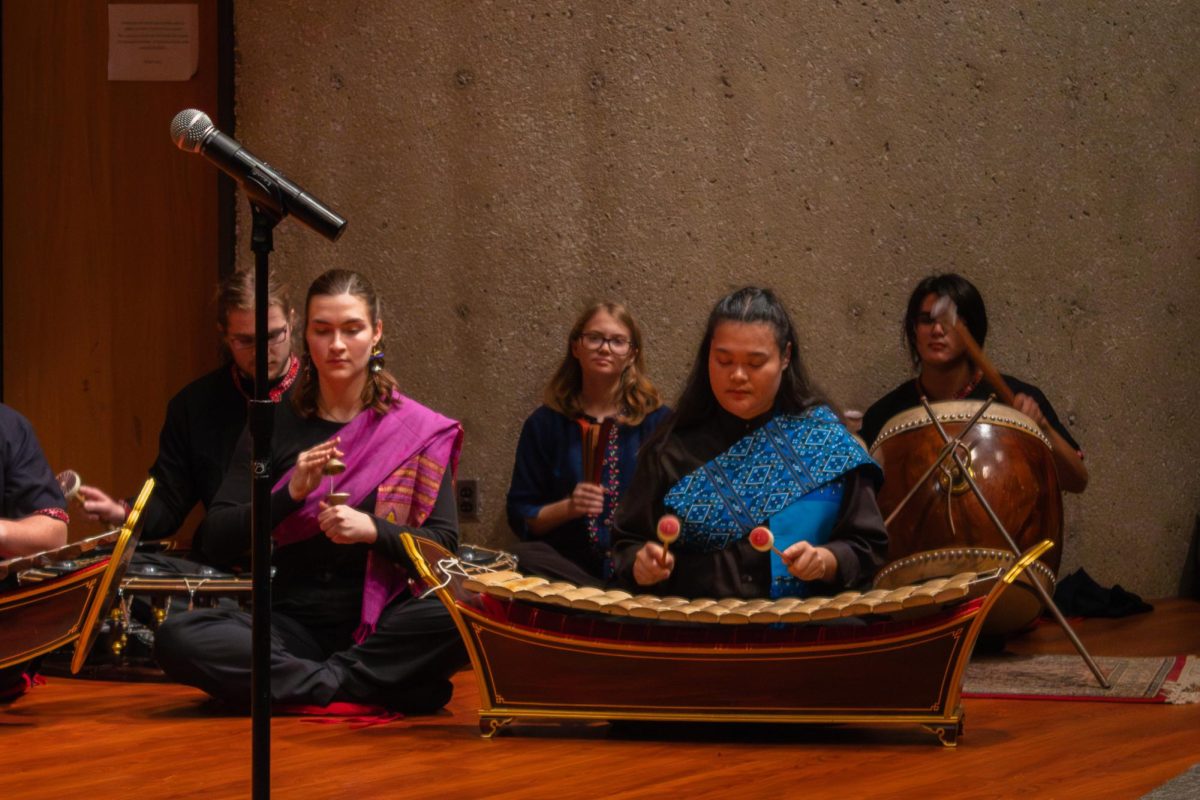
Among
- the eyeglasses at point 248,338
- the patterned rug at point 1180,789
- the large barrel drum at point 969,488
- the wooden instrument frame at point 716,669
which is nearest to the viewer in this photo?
the patterned rug at point 1180,789

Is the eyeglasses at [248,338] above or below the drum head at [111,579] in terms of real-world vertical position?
above

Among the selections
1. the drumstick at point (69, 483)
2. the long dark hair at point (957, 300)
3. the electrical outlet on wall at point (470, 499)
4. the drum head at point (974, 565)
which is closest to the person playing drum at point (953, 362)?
the long dark hair at point (957, 300)

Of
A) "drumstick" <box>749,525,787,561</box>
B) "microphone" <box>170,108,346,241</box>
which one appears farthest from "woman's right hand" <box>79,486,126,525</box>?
"microphone" <box>170,108,346,241</box>

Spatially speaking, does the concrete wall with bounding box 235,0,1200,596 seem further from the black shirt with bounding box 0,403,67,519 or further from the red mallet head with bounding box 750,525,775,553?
the red mallet head with bounding box 750,525,775,553

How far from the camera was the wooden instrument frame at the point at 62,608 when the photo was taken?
12.9 ft

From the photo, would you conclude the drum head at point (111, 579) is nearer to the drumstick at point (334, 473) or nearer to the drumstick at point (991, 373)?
the drumstick at point (334, 473)

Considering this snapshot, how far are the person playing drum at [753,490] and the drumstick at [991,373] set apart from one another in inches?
53.1

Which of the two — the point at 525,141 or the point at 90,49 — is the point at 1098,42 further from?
the point at 90,49

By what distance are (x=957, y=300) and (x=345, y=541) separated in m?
2.47

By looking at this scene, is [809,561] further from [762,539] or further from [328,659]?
[328,659]

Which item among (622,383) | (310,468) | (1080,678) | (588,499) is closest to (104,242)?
(622,383)

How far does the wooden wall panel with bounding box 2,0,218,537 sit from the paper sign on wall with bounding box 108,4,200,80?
0.05 m

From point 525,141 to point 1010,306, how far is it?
2.00 metres

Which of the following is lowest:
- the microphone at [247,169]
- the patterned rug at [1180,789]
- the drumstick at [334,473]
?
the patterned rug at [1180,789]
